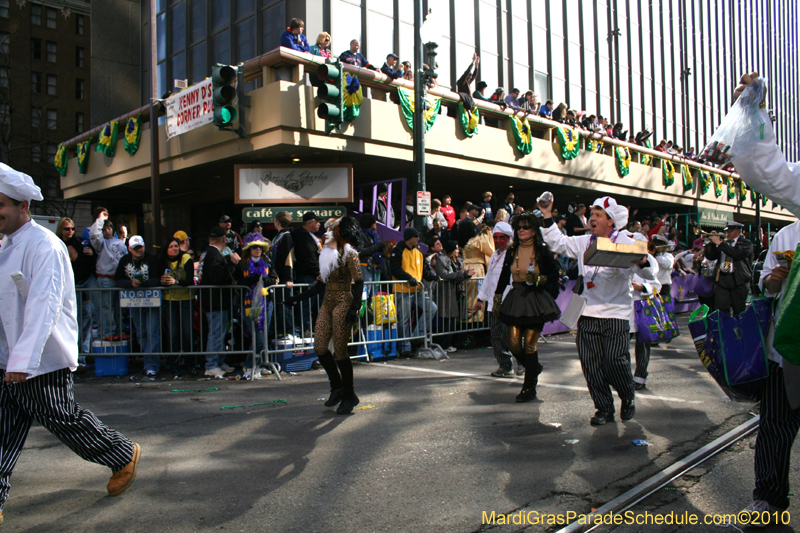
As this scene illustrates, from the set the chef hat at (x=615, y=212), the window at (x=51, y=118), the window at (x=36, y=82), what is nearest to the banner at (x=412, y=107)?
the chef hat at (x=615, y=212)

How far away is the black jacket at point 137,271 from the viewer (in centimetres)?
849

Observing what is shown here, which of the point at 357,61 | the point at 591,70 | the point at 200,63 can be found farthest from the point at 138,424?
the point at 591,70

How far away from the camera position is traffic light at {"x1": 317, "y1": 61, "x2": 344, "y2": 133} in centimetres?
1104

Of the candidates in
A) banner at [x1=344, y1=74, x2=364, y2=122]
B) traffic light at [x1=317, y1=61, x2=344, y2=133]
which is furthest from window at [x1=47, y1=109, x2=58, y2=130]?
traffic light at [x1=317, y1=61, x2=344, y2=133]

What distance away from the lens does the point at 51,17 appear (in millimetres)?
49781

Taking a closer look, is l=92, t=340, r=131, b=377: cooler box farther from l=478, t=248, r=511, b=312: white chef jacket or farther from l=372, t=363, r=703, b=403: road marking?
l=478, t=248, r=511, b=312: white chef jacket

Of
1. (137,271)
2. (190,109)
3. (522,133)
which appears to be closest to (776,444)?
(137,271)

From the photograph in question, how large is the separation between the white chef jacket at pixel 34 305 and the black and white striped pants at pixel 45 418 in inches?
4.2

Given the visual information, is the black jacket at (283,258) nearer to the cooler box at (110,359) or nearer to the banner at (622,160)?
the cooler box at (110,359)

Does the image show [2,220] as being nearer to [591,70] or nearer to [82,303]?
[82,303]

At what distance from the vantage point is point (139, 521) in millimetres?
3416

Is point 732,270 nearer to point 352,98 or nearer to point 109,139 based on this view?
point 352,98

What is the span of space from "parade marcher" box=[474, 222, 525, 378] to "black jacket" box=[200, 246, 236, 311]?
3375 mm

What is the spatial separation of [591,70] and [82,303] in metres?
23.1
